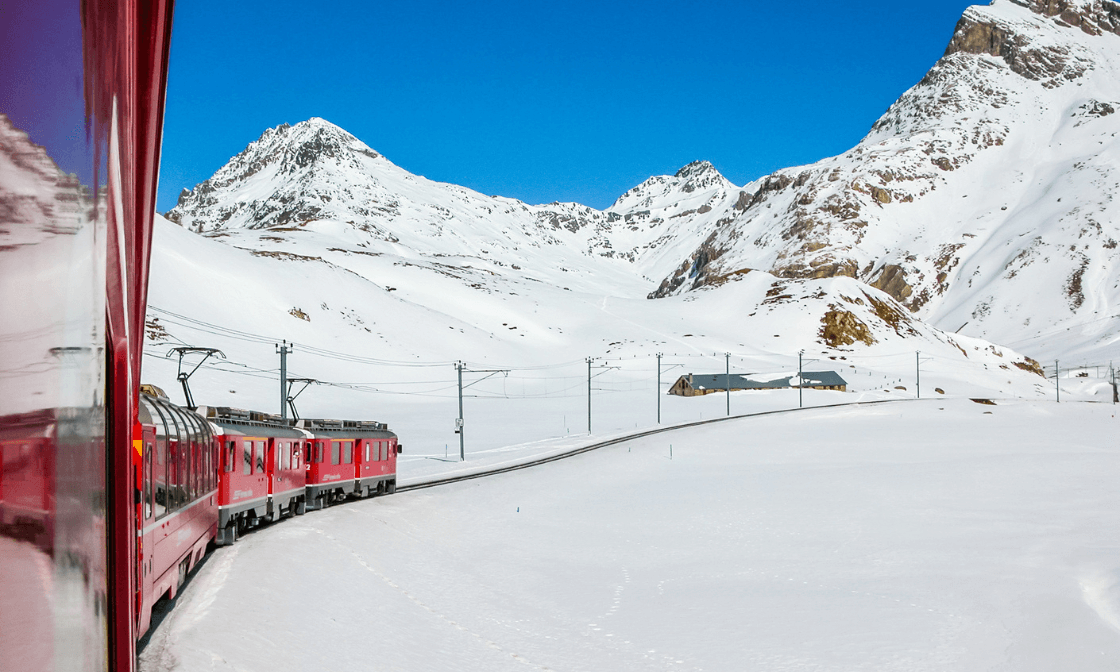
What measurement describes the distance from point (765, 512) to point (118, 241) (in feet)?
128

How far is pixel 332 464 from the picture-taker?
29.5 metres

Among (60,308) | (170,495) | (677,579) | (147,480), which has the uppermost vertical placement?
(60,308)

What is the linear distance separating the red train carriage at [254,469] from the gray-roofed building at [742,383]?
287 feet

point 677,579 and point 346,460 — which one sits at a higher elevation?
point 346,460

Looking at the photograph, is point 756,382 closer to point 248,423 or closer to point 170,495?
point 248,423

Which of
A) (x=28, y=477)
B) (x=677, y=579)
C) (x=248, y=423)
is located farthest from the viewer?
(x=677, y=579)

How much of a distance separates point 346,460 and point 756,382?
3498 inches

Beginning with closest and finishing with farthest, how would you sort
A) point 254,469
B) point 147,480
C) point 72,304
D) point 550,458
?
point 72,304, point 147,480, point 254,469, point 550,458

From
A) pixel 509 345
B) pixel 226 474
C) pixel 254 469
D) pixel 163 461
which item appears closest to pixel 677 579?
pixel 254 469

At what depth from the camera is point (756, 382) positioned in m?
113

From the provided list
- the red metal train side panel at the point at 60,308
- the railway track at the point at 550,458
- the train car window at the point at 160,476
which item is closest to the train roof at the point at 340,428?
the railway track at the point at 550,458

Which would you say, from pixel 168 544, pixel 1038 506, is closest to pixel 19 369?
pixel 168 544

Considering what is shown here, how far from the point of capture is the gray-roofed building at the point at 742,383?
11075cm

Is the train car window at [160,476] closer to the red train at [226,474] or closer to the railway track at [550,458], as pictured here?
the red train at [226,474]
